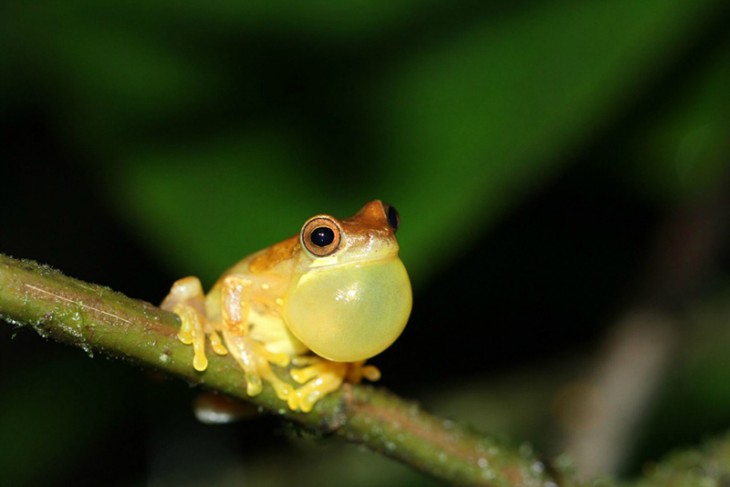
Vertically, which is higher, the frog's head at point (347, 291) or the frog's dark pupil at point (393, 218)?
the frog's dark pupil at point (393, 218)

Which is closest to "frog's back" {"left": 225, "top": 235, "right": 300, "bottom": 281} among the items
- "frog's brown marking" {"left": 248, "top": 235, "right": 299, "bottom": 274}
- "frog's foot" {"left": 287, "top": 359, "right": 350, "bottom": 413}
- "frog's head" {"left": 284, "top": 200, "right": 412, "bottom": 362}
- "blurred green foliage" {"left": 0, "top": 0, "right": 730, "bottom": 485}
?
"frog's brown marking" {"left": 248, "top": 235, "right": 299, "bottom": 274}

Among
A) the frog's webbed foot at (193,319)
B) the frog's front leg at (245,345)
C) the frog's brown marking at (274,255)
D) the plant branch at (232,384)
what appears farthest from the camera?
the frog's brown marking at (274,255)

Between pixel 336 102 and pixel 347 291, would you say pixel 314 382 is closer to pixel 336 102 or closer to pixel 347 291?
pixel 347 291

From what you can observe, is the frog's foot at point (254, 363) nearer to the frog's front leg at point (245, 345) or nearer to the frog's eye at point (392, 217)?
the frog's front leg at point (245, 345)

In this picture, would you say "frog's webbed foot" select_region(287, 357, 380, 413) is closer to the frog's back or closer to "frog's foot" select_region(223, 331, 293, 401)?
"frog's foot" select_region(223, 331, 293, 401)

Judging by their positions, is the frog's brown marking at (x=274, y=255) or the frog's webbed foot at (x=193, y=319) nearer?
the frog's webbed foot at (x=193, y=319)

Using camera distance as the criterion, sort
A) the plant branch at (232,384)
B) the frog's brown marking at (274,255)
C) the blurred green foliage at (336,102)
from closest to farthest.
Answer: the plant branch at (232,384), the frog's brown marking at (274,255), the blurred green foliage at (336,102)

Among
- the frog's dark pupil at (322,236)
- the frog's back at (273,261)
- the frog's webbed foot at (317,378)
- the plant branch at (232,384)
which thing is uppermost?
the frog's back at (273,261)

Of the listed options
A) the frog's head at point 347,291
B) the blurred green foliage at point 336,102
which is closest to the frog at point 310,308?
the frog's head at point 347,291
